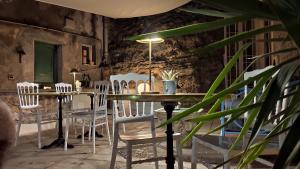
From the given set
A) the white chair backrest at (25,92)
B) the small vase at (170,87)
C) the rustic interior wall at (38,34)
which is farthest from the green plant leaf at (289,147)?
the rustic interior wall at (38,34)

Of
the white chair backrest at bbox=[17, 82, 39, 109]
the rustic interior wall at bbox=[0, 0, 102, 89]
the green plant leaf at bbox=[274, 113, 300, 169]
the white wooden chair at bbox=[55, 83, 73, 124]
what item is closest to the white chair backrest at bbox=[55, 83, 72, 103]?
the white wooden chair at bbox=[55, 83, 73, 124]

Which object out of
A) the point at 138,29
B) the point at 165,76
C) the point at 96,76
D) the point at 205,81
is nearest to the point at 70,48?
the point at 96,76

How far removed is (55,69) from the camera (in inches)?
294

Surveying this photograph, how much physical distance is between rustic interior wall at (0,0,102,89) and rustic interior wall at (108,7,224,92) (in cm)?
84

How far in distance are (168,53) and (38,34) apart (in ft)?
12.5

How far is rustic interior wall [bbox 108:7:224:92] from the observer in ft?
27.0

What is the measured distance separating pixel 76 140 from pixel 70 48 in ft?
12.3

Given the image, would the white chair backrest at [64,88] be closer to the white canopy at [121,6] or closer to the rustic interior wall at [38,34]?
the rustic interior wall at [38,34]

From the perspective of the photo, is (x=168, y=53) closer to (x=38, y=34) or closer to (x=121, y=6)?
(x=121, y=6)

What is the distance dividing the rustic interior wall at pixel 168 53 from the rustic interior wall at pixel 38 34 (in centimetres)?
84

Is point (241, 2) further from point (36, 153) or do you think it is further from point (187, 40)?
point (187, 40)

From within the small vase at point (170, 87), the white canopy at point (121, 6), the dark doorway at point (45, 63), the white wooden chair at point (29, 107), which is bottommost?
the white wooden chair at point (29, 107)

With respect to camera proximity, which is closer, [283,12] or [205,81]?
[283,12]

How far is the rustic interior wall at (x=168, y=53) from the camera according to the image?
27.0ft
